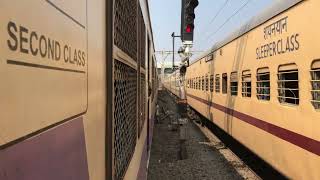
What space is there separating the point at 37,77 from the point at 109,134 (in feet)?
3.30

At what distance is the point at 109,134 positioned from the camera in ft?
6.15

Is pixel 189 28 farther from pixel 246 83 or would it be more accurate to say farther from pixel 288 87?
pixel 288 87

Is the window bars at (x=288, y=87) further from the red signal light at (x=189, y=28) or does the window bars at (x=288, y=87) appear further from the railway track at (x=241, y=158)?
the red signal light at (x=189, y=28)

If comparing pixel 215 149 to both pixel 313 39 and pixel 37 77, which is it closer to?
pixel 313 39

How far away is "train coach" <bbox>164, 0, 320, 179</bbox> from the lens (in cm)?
524

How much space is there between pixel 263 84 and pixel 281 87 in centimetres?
115

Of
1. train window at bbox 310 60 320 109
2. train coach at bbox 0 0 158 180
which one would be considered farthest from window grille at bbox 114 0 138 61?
train window at bbox 310 60 320 109

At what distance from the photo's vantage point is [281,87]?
255 inches

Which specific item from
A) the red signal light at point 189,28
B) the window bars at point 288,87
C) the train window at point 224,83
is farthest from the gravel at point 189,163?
the window bars at point 288,87

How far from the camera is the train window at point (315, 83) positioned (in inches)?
199

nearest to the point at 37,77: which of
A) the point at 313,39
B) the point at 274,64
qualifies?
the point at 313,39

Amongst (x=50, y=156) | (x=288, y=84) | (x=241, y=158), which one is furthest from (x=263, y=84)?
(x=50, y=156)

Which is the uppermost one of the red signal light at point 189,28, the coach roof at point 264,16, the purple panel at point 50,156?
the red signal light at point 189,28

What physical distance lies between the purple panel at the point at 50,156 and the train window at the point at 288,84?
476cm
